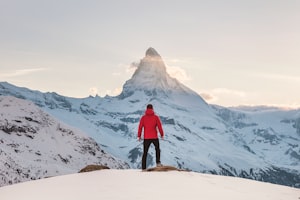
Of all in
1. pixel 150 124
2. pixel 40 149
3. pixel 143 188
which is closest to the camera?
pixel 143 188

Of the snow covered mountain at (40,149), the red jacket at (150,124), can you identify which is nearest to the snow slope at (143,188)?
the red jacket at (150,124)

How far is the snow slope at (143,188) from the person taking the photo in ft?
46.4

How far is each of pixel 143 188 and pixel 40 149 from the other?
6288 inches

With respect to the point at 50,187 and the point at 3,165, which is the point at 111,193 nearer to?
the point at 50,187

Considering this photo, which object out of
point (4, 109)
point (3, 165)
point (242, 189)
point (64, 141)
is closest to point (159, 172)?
point (242, 189)

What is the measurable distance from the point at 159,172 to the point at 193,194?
4.70 m

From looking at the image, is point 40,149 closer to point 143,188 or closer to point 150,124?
point 150,124

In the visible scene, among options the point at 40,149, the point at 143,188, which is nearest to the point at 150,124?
the point at 143,188

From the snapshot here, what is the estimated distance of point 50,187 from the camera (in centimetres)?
1628

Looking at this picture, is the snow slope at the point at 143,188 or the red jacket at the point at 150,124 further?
the red jacket at the point at 150,124

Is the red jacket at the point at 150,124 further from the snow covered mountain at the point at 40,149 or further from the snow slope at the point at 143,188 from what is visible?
the snow covered mountain at the point at 40,149

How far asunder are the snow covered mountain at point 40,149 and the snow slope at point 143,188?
10943 cm

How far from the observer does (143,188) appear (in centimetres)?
1513

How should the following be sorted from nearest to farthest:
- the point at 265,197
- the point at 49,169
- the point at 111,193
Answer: the point at 111,193 → the point at 265,197 → the point at 49,169
